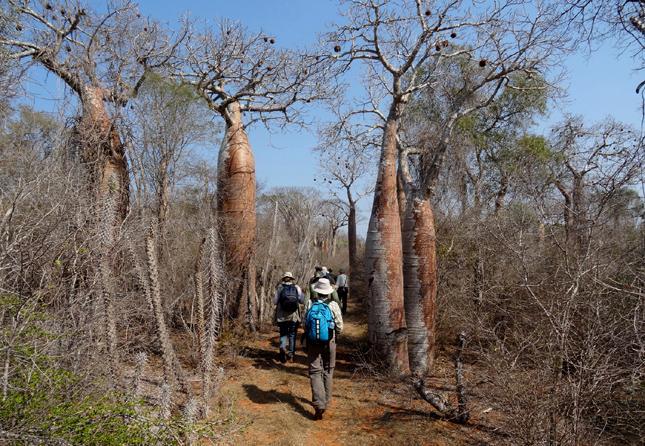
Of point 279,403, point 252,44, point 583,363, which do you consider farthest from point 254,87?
point 583,363

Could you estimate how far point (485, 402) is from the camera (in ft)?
14.1

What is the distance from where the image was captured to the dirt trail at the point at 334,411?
3.93 m

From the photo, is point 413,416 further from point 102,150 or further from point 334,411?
point 102,150

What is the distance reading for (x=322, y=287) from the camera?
15.5ft

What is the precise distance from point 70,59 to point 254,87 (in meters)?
2.87

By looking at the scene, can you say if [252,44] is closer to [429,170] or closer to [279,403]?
[429,170]

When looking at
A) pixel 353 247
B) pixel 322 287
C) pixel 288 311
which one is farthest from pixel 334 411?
pixel 353 247

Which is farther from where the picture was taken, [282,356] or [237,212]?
[237,212]

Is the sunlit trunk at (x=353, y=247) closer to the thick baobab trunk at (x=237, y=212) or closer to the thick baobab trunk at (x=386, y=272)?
the thick baobab trunk at (x=237, y=212)

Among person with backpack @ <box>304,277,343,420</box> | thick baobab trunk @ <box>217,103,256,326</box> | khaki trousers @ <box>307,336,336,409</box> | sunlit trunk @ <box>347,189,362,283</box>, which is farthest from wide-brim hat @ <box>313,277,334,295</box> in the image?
sunlit trunk @ <box>347,189,362,283</box>

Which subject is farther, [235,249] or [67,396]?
[235,249]

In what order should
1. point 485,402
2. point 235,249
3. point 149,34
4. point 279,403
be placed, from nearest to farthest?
point 485,402, point 279,403, point 149,34, point 235,249

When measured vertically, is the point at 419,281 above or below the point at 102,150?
below

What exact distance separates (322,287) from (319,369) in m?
0.84
